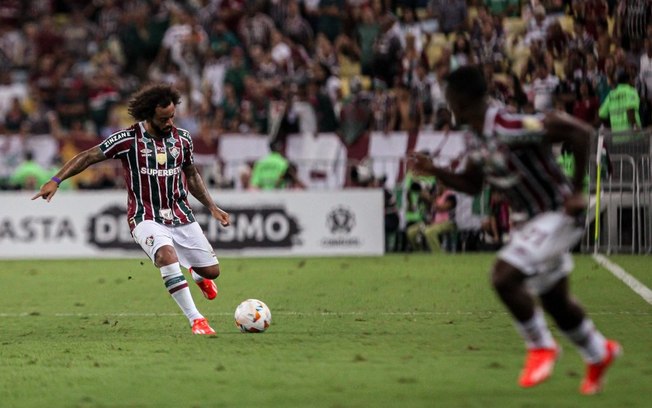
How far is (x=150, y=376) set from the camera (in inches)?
318

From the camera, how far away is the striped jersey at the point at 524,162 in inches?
280

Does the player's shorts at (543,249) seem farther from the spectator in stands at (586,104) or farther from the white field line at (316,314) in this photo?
the spectator in stands at (586,104)

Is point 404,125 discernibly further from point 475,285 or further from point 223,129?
point 475,285

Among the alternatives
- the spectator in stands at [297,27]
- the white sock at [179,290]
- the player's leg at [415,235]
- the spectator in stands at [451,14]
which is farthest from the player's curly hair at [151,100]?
the spectator in stands at [297,27]

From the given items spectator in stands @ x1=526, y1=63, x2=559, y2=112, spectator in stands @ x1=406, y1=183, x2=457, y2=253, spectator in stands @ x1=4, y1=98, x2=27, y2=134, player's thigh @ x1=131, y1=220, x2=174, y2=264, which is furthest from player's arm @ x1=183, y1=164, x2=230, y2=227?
spectator in stands @ x1=4, y1=98, x2=27, y2=134

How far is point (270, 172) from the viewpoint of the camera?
74.3ft

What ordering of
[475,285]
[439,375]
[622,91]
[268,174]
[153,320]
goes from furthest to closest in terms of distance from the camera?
1. [268,174]
2. [622,91]
3. [475,285]
4. [153,320]
5. [439,375]

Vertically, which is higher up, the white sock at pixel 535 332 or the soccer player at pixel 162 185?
the soccer player at pixel 162 185

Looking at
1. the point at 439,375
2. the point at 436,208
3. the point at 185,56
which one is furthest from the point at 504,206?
the point at 439,375

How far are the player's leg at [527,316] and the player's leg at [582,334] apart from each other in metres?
0.13

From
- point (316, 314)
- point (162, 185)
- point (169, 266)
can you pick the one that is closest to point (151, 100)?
point (162, 185)

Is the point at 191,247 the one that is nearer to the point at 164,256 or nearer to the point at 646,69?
the point at 164,256

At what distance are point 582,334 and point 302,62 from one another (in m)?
19.0

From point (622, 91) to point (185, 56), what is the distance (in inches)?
460
